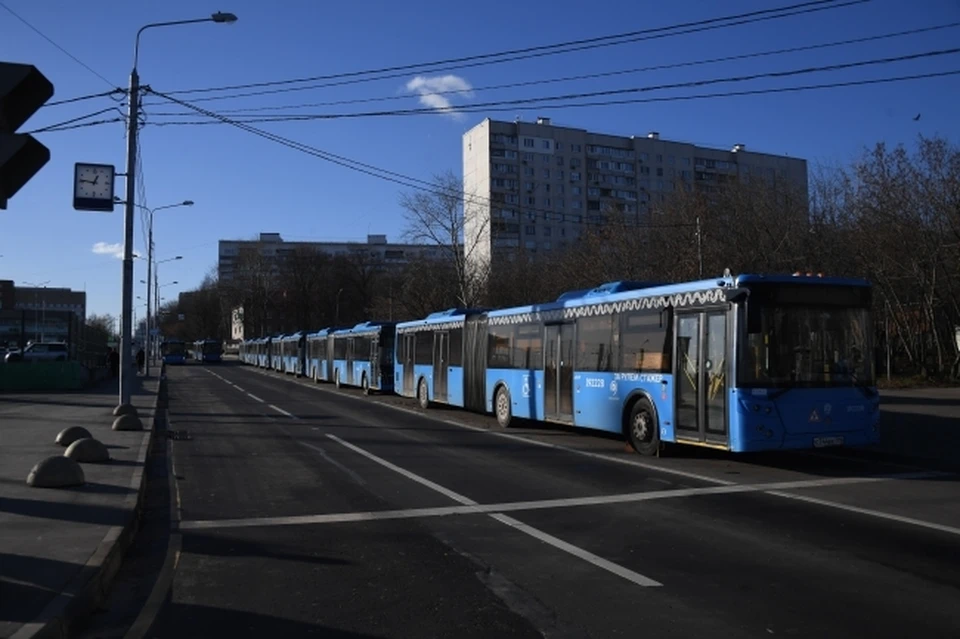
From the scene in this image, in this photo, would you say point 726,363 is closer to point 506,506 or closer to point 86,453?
point 506,506

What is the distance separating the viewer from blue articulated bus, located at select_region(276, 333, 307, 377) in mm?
54375

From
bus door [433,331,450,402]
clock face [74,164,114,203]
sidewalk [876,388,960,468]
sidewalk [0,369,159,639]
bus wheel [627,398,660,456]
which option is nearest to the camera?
sidewalk [0,369,159,639]

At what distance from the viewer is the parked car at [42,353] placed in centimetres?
3962

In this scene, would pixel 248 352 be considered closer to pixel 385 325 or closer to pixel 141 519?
pixel 385 325

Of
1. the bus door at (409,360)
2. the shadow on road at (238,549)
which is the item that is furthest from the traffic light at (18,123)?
the bus door at (409,360)

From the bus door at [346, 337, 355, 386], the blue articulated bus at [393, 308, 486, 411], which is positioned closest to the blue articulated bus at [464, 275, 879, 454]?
the blue articulated bus at [393, 308, 486, 411]

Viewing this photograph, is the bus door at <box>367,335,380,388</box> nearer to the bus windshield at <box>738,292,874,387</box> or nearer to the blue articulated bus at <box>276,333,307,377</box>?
the blue articulated bus at <box>276,333,307,377</box>

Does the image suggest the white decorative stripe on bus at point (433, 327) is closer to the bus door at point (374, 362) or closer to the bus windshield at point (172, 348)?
the bus door at point (374, 362)

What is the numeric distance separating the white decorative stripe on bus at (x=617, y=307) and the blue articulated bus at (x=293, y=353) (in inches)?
1371

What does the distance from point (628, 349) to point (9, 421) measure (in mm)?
14953

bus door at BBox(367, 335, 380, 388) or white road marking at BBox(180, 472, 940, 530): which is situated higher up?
bus door at BBox(367, 335, 380, 388)

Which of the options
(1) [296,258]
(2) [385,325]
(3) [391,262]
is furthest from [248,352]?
(2) [385,325]

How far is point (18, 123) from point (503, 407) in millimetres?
15340

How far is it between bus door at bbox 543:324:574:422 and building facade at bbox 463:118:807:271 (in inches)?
2522
